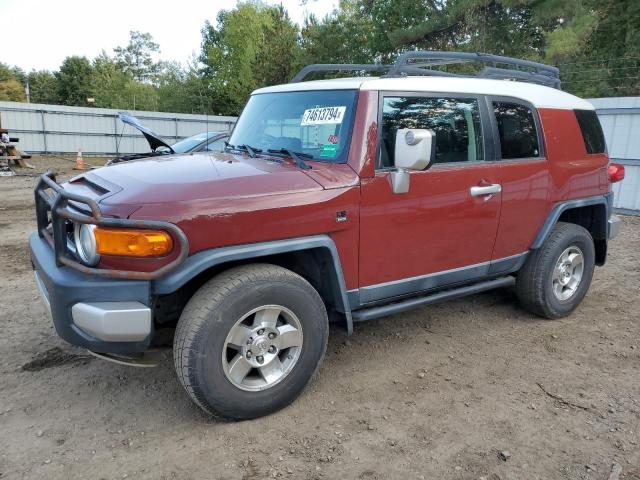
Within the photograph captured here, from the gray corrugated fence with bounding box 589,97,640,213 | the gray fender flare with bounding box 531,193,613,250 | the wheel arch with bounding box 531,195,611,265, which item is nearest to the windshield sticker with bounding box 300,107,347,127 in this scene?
the gray fender flare with bounding box 531,193,613,250

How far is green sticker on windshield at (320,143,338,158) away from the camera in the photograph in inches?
126

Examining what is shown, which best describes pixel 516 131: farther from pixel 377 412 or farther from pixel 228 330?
pixel 228 330

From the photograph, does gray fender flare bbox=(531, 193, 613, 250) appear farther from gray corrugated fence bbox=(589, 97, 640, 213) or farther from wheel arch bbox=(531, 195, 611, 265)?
gray corrugated fence bbox=(589, 97, 640, 213)

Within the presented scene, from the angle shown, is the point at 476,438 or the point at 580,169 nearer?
the point at 476,438

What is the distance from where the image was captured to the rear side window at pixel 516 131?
3.87 meters

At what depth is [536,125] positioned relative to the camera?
411 centimetres

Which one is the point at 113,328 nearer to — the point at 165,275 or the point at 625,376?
the point at 165,275

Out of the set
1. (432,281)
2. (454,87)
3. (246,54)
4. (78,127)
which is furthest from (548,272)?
(246,54)

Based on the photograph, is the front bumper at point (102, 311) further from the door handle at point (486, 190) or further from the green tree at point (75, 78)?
the green tree at point (75, 78)

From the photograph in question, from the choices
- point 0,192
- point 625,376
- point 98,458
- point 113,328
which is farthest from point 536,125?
point 0,192

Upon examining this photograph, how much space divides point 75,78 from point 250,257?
6799 centimetres

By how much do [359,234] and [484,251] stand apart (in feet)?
4.17

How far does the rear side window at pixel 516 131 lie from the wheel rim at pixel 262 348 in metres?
2.19

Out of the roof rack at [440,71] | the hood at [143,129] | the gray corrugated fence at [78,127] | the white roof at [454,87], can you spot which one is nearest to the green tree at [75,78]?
the gray corrugated fence at [78,127]
